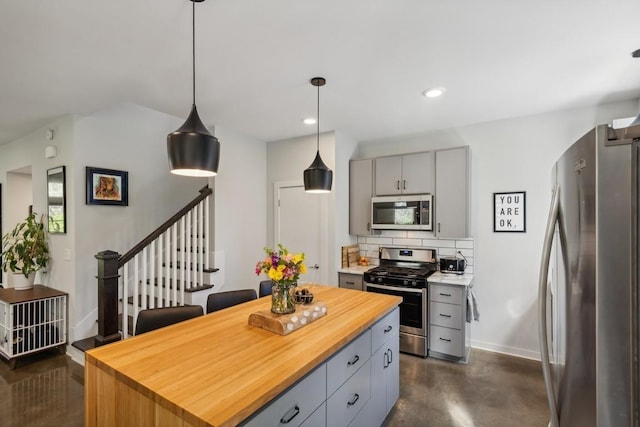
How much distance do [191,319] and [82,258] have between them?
208cm

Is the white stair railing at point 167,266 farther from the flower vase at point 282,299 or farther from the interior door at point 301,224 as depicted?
the flower vase at point 282,299

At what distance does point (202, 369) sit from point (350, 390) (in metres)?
0.86

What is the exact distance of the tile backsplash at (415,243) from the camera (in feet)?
12.2

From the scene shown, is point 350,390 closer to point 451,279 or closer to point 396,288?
point 396,288

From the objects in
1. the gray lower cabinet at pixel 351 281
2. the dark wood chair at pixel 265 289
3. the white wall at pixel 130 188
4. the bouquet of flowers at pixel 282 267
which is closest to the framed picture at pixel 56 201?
the white wall at pixel 130 188

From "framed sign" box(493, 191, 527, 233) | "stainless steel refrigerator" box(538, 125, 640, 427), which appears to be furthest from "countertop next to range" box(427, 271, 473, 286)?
"stainless steel refrigerator" box(538, 125, 640, 427)

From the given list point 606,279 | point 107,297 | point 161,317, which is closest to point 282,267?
point 161,317

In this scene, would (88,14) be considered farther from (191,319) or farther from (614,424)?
(614,424)

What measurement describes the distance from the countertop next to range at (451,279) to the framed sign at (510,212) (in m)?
0.66

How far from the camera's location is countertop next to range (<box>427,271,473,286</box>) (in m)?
3.25

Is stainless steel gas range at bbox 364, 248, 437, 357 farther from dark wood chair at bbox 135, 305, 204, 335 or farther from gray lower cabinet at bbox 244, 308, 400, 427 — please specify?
dark wood chair at bbox 135, 305, 204, 335

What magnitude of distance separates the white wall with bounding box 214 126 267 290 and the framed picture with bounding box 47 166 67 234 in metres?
1.51

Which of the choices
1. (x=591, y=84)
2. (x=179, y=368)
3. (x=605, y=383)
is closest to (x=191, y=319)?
(x=179, y=368)

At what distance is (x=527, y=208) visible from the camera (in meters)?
3.43
